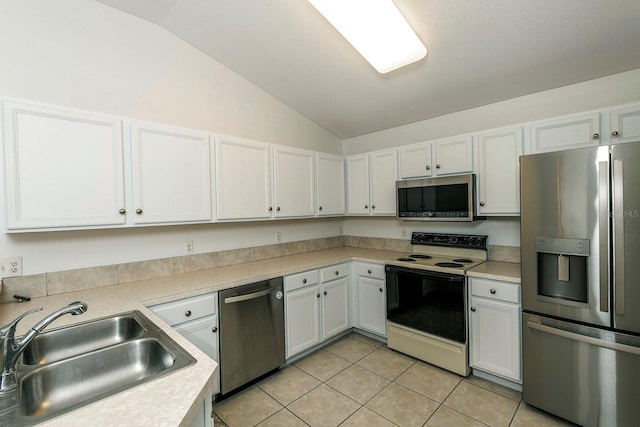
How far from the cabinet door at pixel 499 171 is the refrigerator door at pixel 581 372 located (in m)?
0.93

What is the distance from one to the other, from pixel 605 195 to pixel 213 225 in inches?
112

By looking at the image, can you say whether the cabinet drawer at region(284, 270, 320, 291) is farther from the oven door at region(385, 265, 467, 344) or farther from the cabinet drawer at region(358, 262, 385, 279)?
the oven door at region(385, 265, 467, 344)

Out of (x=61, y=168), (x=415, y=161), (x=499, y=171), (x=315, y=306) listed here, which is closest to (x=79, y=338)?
(x=61, y=168)

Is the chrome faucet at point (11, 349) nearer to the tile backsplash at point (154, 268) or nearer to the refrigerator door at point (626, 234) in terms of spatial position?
the tile backsplash at point (154, 268)

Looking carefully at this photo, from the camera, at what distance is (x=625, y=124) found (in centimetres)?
201

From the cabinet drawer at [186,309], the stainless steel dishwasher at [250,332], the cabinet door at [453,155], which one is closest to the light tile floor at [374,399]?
the stainless steel dishwasher at [250,332]

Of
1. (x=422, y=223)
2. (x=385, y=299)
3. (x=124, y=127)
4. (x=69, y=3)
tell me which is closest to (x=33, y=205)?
(x=124, y=127)

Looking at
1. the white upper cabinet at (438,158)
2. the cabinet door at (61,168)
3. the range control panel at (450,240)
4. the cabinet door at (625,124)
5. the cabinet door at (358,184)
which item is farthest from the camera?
the cabinet door at (358,184)

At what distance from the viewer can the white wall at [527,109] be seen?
217 cm

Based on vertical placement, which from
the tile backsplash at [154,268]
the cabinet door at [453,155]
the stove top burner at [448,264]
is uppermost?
the cabinet door at [453,155]

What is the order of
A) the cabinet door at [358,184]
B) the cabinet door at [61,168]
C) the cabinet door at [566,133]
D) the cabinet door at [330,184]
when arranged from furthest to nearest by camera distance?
the cabinet door at [358,184], the cabinet door at [330,184], the cabinet door at [566,133], the cabinet door at [61,168]

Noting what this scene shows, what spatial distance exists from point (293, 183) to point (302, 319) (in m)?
1.33

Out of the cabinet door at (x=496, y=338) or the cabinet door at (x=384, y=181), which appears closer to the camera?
the cabinet door at (x=496, y=338)

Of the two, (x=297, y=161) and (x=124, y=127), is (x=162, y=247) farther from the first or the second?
(x=297, y=161)
